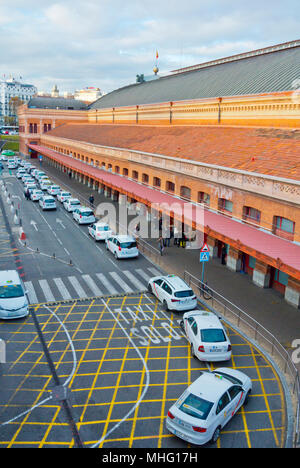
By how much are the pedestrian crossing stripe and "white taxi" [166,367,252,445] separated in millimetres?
11543

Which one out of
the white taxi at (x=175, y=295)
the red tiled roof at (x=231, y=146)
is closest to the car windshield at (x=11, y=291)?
the white taxi at (x=175, y=295)

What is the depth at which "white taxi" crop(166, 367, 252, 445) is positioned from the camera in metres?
12.3

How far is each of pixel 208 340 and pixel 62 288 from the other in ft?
37.1

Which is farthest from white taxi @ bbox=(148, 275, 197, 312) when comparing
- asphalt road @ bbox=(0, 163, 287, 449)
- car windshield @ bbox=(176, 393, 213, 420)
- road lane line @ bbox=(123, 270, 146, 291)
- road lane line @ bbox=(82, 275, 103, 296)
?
car windshield @ bbox=(176, 393, 213, 420)

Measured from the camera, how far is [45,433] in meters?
12.9

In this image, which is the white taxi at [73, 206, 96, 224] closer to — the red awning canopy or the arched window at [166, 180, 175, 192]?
the red awning canopy

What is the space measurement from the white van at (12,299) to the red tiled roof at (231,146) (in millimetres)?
15905

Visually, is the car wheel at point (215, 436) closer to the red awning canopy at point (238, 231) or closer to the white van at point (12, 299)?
the red awning canopy at point (238, 231)

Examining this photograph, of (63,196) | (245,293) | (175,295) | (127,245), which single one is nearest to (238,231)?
(245,293)

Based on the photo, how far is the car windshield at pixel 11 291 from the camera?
21384 millimetres

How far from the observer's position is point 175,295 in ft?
70.7
